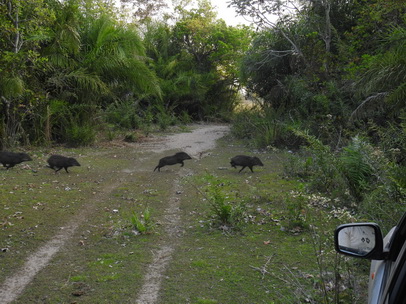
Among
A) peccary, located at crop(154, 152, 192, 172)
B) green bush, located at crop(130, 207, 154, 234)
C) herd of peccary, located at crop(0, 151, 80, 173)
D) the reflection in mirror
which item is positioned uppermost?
the reflection in mirror

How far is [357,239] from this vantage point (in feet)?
6.99

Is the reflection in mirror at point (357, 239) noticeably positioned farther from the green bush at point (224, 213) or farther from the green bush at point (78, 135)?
the green bush at point (78, 135)

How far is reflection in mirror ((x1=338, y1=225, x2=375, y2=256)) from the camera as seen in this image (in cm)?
201

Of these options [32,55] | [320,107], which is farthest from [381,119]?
[32,55]

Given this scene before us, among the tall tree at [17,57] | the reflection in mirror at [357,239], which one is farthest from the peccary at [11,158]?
the reflection in mirror at [357,239]

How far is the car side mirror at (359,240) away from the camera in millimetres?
1829

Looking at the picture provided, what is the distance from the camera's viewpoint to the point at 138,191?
933 centimetres

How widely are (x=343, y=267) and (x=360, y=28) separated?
10903mm

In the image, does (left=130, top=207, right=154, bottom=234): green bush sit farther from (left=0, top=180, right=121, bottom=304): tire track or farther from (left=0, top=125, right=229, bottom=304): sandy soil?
(left=0, top=180, right=121, bottom=304): tire track

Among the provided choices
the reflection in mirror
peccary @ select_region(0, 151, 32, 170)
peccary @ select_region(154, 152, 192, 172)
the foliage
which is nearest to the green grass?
the foliage

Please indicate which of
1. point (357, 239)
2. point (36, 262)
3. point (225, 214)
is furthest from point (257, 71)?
point (357, 239)

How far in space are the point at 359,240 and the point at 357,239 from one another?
12 mm

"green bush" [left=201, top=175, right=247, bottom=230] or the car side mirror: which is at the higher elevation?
the car side mirror

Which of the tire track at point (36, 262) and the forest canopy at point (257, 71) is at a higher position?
the forest canopy at point (257, 71)
